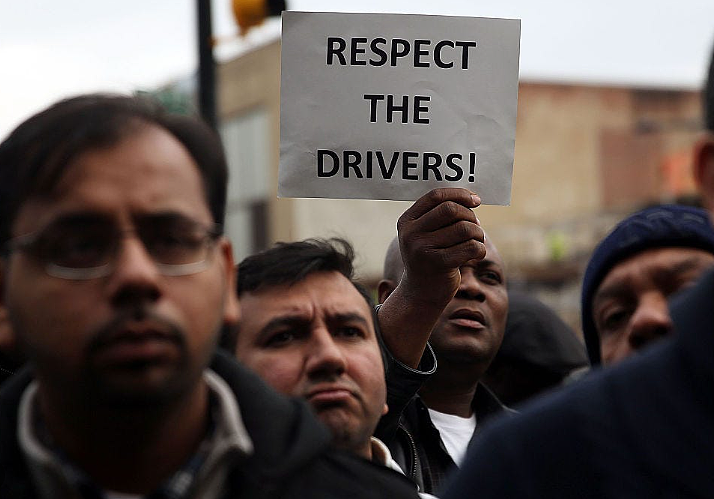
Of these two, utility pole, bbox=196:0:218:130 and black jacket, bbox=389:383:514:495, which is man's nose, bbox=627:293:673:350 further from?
utility pole, bbox=196:0:218:130

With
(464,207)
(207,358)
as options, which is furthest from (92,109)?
(464,207)

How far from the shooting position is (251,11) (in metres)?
8.21

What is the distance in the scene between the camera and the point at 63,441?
225 cm

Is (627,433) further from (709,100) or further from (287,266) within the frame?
(287,266)

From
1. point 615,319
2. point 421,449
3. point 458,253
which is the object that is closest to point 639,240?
point 615,319

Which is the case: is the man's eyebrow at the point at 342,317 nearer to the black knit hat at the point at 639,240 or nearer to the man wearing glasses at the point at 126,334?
the black knit hat at the point at 639,240

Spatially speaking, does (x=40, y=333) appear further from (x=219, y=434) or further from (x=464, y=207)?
(x=464, y=207)

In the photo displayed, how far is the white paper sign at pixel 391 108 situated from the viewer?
3502 millimetres

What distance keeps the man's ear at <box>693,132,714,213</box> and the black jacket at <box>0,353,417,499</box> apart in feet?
2.45

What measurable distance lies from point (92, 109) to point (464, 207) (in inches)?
55.8

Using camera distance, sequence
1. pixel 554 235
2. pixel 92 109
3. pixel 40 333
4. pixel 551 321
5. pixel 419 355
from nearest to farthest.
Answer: pixel 40 333, pixel 92 109, pixel 419 355, pixel 551 321, pixel 554 235

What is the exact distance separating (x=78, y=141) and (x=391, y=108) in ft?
4.75

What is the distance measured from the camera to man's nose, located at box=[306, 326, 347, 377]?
321 cm

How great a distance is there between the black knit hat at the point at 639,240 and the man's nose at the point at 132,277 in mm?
1660
